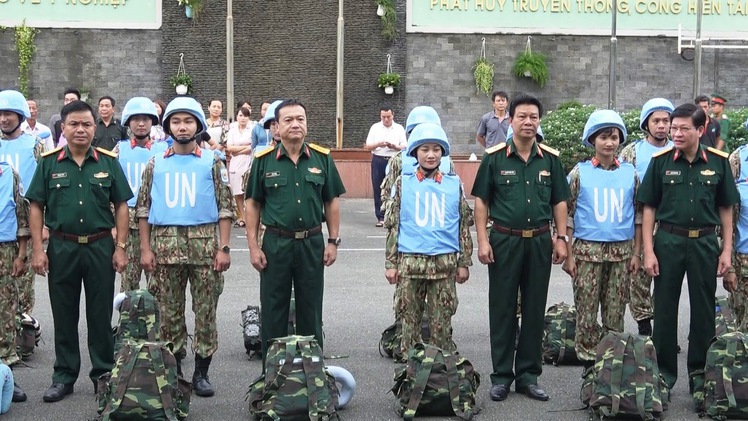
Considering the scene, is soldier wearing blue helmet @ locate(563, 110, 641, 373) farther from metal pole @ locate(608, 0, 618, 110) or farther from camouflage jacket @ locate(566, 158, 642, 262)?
metal pole @ locate(608, 0, 618, 110)

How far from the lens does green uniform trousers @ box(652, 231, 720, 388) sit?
805 cm

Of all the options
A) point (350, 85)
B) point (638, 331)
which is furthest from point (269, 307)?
point (350, 85)

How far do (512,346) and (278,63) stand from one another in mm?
20694

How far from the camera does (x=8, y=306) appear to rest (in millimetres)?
8625

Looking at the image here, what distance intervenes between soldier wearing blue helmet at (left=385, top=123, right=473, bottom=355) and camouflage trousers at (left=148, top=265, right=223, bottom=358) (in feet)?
4.40

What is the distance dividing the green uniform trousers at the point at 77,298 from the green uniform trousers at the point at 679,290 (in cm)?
395

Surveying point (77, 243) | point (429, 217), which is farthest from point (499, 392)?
point (77, 243)

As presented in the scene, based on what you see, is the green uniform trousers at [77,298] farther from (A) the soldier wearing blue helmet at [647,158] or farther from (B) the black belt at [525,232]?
(A) the soldier wearing blue helmet at [647,158]

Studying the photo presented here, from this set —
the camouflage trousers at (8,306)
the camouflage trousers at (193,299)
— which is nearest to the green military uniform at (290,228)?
the camouflage trousers at (193,299)

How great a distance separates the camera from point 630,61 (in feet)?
94.4

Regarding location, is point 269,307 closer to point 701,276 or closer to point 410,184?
point 410,184

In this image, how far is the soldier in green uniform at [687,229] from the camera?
8.05 metres

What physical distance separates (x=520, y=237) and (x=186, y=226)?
2428 millimetres

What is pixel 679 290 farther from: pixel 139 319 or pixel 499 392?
pixel 139 319
